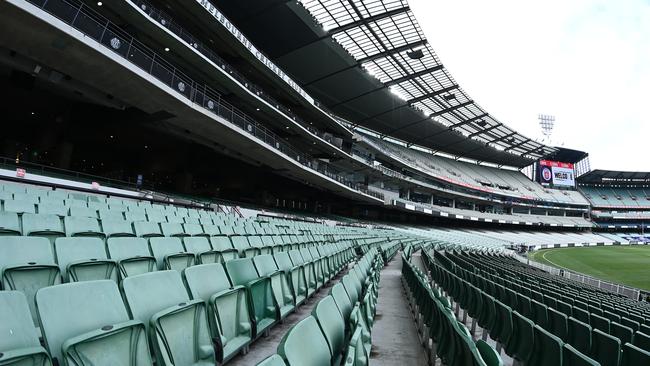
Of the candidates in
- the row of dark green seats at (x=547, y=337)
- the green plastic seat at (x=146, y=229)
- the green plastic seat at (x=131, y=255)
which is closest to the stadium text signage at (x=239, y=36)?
the green plastic seat at (x=146, y=229)

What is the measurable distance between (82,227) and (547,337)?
5.70 m

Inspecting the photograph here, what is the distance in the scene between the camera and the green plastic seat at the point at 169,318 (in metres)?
2.23

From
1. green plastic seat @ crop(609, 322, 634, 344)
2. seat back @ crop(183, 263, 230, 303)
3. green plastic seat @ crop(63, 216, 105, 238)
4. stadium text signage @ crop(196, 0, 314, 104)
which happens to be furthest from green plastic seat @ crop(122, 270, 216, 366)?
stadium text signage @ crop(196, 0, 314, 104)

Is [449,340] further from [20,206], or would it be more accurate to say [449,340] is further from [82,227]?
[20,206]

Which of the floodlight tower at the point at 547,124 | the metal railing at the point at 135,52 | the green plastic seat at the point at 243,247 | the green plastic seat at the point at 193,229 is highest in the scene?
the floodlight tower at the point at 547,124

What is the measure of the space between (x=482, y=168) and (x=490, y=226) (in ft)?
40.3

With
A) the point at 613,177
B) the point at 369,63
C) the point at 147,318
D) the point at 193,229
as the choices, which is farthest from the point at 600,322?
the point at 613,177

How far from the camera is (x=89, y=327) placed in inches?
81.5

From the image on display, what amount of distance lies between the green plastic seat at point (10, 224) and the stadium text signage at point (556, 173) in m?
84.8

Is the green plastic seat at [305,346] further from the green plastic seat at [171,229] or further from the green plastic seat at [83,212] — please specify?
the green plastic seat at [83,212]

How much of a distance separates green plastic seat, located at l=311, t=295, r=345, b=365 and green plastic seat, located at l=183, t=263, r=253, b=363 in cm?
95

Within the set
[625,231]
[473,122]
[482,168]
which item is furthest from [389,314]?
[625,231]

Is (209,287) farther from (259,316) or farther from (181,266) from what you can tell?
(181,266)

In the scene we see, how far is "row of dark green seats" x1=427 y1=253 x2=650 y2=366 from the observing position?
9.37 ft
